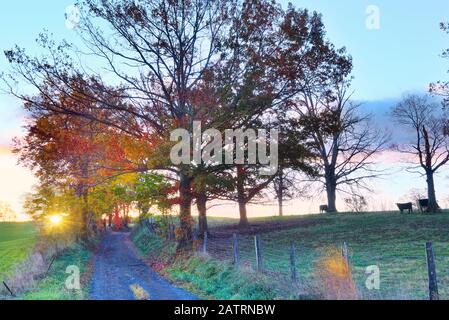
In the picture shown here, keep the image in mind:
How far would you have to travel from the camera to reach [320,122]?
85.3ft

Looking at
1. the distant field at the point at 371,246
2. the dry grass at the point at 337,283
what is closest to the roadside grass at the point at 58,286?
the distant field at the point at 371,246

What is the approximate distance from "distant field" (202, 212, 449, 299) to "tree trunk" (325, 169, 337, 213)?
196 inches

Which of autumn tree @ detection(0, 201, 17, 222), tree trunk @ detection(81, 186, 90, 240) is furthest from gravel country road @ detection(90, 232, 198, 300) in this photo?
autumn tree @ detection(0, 201, 17, 222)

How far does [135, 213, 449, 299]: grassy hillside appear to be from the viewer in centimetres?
1370

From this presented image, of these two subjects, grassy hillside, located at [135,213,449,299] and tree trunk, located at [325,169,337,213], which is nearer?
grassy hillside, located at [135,213,449,299]

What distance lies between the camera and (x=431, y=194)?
143 feet

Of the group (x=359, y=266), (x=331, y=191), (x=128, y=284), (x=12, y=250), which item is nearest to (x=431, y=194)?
(x=331, y=191)

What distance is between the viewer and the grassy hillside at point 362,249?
539 inches

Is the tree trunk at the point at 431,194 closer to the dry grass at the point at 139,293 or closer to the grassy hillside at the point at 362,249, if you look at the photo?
the grassy hillside at the point at 362,249

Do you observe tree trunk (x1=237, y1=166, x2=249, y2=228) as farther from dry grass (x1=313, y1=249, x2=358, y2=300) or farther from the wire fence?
dry grass (x1=313, y1=249, x2=358, y2=300)

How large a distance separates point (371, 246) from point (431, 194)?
2091 cm
